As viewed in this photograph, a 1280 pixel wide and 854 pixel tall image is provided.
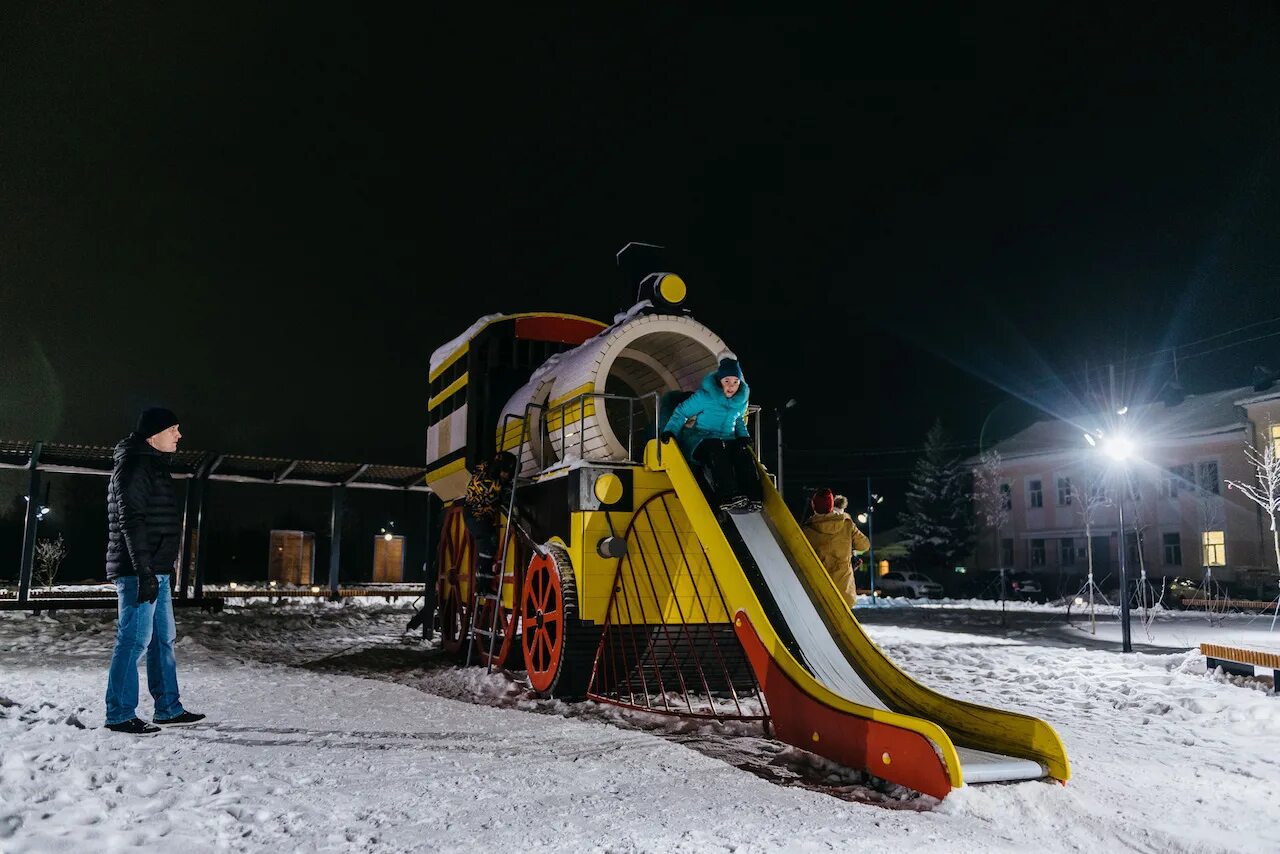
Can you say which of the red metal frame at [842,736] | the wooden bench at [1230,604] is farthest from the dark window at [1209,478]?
the red metal frame at [842,736]

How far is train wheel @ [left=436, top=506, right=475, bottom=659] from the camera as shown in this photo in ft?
40.2

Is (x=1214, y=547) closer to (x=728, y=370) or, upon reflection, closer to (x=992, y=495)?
(x=992, y=495)

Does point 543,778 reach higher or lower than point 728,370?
lower

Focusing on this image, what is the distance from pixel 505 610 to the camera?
10766mm

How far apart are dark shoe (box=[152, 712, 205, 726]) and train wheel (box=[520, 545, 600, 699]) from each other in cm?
293

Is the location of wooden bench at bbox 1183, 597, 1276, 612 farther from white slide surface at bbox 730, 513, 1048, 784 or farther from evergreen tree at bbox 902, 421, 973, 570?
white slide surface at bbox 730, 513, 1048, 784

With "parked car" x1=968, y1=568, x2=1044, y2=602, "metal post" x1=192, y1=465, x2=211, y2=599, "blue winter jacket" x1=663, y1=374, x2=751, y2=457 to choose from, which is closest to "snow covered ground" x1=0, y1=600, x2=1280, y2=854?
"blue winter jacket" x1=663, y1=374, x2=751, y2=457

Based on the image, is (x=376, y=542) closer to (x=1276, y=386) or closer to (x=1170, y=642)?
(x=1170, y=642)

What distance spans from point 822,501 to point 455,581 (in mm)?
6607

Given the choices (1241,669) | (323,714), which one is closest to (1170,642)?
(1241,669)

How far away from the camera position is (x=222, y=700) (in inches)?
307

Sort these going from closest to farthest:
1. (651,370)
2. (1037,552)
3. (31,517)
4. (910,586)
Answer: (651,370) → (31,517) → (910,586) → (1037,552)

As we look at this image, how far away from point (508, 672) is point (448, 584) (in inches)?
131

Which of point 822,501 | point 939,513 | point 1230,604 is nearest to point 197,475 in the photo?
point 822,501
